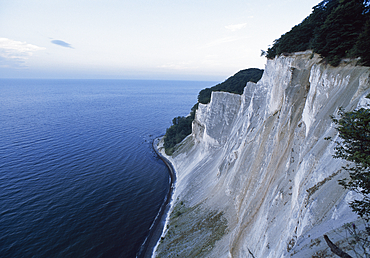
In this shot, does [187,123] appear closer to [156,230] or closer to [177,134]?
[177,134]

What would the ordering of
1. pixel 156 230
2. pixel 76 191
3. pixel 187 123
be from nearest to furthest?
pixel 156 230
pixel 76 191
pixel 187 123

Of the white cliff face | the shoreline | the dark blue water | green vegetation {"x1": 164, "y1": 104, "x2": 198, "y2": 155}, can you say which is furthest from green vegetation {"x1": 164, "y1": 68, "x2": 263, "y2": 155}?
the shoreline

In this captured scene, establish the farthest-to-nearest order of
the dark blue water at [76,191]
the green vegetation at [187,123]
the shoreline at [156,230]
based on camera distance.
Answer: the green vegetation at [187,123], the dark blue water at [76,191], the shoreline at [156,230]

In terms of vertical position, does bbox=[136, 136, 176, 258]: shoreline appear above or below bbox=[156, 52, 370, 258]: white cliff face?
below

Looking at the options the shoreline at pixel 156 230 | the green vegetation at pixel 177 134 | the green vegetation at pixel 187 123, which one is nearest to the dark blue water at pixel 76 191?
the shoreline at pixel 156 230

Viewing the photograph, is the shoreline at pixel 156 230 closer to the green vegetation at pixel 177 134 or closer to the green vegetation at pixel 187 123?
the green vegetation at pixel 177 134

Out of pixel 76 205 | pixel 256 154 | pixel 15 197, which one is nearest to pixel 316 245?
pixel 256 154

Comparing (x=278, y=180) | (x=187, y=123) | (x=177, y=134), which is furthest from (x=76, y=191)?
(x=187, y=123)

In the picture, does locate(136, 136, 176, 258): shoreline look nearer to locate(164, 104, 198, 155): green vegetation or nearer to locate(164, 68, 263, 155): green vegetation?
locate(164, 104, 198, 155): green vegetation
